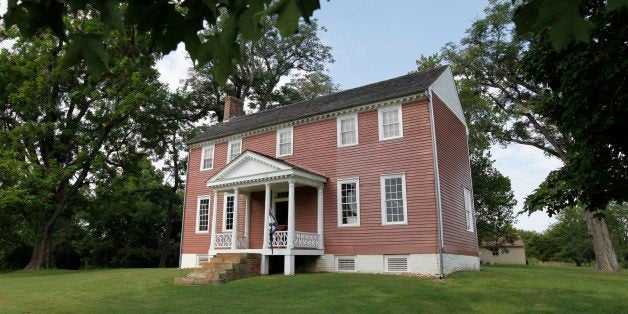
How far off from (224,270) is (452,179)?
9.62 m

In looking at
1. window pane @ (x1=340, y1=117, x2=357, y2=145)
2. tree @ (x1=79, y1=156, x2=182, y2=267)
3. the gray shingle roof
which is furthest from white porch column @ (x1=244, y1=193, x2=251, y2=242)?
tree @ (x1=79, y1=156, x2=182, y2=267)

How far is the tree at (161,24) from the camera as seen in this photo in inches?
87.5

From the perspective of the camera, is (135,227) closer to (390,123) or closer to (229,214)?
(229,214)

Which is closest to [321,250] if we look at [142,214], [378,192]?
[378,192]

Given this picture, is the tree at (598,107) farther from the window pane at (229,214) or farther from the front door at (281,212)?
the window pane at (229,214)

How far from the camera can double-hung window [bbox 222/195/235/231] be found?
2098cm

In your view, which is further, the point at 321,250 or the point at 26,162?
the point at 26,162

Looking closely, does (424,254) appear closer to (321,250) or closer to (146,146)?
(321,250)

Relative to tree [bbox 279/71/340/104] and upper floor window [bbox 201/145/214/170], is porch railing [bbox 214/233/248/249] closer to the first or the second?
upper floor window [bbox 201/145/214/170]

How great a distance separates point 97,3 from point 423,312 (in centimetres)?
917

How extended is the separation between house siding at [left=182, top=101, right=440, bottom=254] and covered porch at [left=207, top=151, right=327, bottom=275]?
0.25 ft

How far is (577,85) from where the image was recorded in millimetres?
8000

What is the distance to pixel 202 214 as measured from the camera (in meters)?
22.7

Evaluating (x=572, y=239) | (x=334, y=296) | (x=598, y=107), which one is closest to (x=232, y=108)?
(x=334, y=296)
